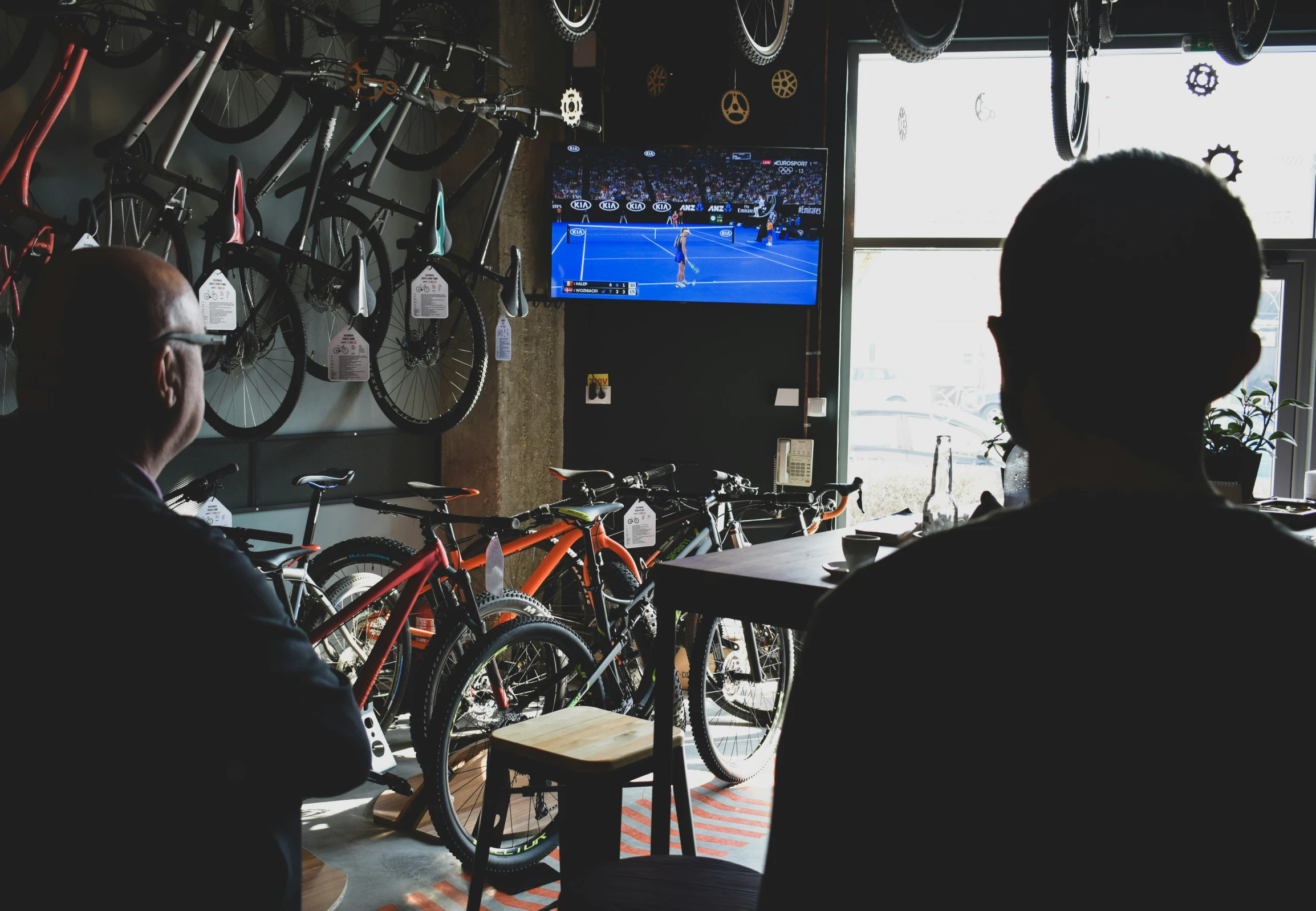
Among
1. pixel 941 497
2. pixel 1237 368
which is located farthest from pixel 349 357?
pixel 1237 368

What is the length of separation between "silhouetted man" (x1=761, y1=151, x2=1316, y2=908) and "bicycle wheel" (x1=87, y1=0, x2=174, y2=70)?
3.10 meters

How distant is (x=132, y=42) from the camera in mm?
3549

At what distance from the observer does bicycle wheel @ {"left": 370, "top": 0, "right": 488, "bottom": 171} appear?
12.4 ft

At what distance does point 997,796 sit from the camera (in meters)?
0.63

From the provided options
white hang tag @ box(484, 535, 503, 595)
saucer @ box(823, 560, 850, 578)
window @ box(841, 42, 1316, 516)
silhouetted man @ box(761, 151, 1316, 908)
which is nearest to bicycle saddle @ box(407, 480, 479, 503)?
white hang tag @ box(484, 535, 503, 595)

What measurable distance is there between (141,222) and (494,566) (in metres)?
1.61

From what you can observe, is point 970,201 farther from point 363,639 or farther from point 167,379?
point 167,379

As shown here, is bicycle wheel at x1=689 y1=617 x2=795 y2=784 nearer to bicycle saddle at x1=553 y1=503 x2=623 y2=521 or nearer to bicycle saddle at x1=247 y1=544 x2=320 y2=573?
bicycle saddle at x1=553 y1=503 x2=623 y2=521

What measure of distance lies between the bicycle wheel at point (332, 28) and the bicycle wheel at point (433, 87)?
107mm

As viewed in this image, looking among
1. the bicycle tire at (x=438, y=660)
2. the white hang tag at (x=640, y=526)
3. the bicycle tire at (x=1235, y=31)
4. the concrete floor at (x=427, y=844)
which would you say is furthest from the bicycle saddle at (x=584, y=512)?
the bicycle tire at (x=1235, y=31)

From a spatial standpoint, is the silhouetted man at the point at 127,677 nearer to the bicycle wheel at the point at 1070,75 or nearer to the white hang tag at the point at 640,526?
the white hang tag at the point at 640,526

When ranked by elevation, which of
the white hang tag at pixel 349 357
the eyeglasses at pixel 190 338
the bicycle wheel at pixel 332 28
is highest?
the bicycle wheel at pixel 332 28

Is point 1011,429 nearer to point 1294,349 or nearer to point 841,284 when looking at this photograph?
point 841,284

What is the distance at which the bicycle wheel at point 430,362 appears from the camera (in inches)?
151
